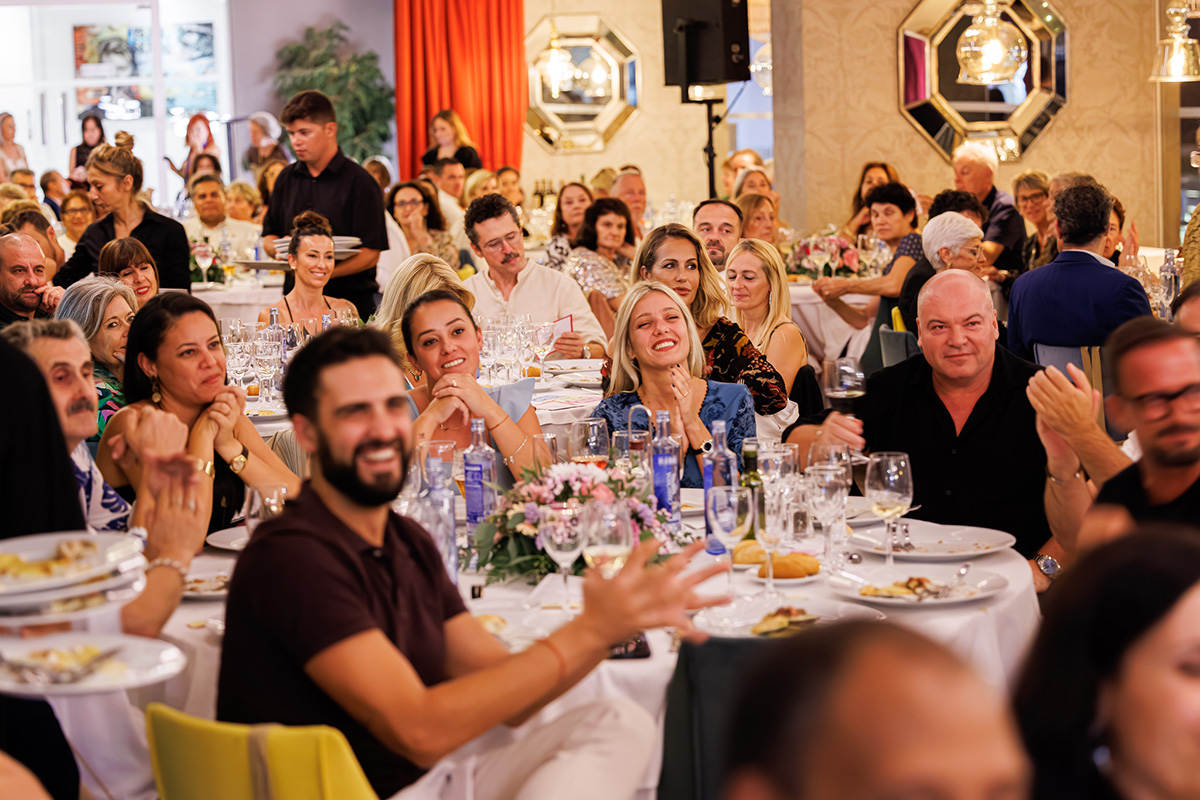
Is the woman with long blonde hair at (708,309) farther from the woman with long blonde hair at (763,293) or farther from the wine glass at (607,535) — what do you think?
the wine glass at (607,535)

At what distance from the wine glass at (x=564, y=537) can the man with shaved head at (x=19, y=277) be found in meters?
3.30

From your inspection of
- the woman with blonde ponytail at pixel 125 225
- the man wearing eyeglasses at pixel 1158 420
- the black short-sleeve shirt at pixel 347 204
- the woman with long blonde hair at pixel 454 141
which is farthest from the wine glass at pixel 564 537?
the woman with long blonde hair at pixel 454 141

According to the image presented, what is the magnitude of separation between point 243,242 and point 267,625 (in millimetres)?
7661

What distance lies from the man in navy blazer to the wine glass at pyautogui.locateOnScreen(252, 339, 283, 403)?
3.08 metres

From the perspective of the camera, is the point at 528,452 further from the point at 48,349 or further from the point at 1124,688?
the point at 1124,688

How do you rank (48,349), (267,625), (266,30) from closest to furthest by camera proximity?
(267,625) → (48,349) → (266,30)

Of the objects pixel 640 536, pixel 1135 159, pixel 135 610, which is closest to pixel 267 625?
pixel 135 610

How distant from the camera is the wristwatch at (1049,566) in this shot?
10.1 feet

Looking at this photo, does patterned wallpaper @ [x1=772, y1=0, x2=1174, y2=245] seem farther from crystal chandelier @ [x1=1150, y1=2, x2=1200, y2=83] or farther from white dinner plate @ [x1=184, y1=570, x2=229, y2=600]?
white dinner plate @ [x1=184, y1=570, x2=229, y2=600]

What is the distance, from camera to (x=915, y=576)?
7.82 feet

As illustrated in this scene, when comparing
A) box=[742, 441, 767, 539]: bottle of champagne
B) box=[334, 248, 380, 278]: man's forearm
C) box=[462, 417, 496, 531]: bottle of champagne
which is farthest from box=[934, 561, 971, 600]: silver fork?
box=[334, 248, 380, 278]: man's forearm

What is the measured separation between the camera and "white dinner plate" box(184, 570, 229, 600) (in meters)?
2.36

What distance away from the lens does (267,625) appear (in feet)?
5.79

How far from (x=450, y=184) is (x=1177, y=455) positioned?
8.36 m
